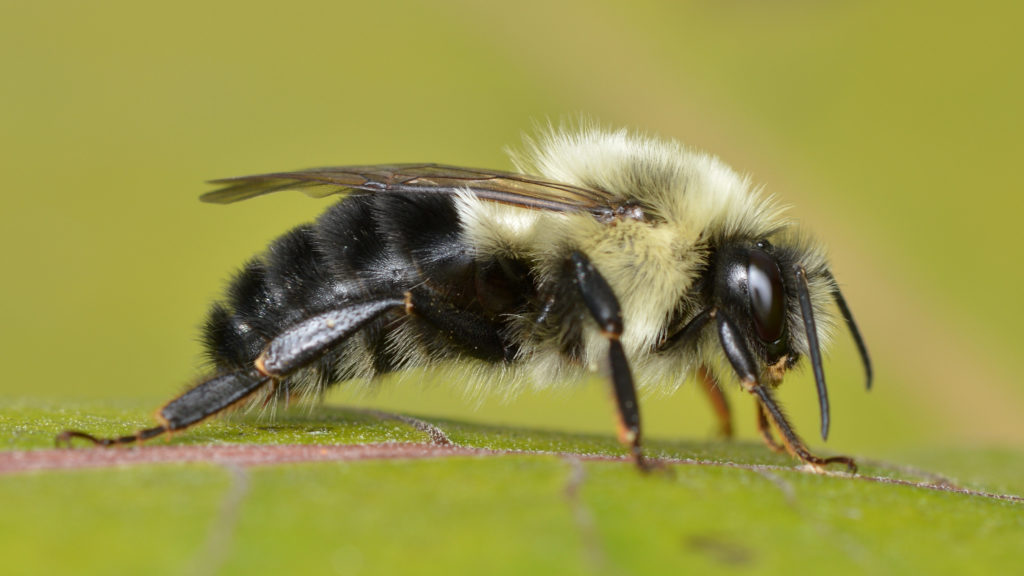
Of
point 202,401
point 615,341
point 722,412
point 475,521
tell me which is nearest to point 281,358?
point 202,401

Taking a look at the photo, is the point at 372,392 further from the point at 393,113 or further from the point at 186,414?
the point at 393,113

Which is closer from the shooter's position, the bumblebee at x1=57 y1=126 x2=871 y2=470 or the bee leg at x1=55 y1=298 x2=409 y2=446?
the bee leg at x1=55 y1=298 x2=409 y2=446

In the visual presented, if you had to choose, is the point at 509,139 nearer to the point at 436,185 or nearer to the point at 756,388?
the point at 436,185

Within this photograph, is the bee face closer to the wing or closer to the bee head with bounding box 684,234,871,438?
the bee head with bounding box 684,234,871,438

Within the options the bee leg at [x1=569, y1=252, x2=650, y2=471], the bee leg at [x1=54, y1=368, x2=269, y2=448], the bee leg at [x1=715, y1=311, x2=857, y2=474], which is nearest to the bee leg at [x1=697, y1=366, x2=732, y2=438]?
the bee leg at [x1=715, y1=311, x2=857, y2=474]

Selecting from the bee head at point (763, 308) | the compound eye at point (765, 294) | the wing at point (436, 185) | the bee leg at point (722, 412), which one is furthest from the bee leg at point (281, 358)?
the bee leg at point (722, 412)

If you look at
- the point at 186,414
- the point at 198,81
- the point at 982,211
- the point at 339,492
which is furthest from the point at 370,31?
the point at 339,492
